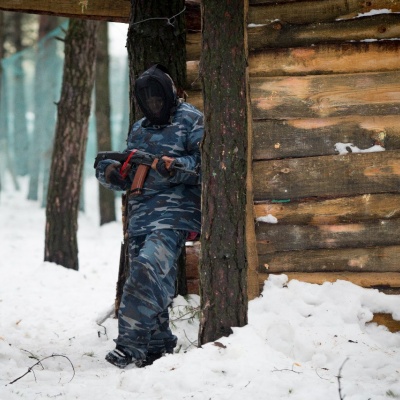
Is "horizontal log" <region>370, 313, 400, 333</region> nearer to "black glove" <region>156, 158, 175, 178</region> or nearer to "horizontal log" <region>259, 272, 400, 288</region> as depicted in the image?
"horizontal log" <region>259, 272, 400, 288</region>

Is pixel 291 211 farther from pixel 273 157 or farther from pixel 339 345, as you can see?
pixel 339 345

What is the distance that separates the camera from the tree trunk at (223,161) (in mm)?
4316

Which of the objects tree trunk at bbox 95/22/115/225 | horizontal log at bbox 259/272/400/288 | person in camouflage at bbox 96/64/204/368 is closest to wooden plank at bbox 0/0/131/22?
person in camouflage at bbox 96/64/204/368

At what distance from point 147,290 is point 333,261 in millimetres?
1512

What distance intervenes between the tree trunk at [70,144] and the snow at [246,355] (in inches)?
85.2

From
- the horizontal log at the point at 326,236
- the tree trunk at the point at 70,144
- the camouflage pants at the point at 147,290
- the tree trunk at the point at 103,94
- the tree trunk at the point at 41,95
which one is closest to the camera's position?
the camouflage pants at the point at 147,290

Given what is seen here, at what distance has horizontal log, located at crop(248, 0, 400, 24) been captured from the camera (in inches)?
212

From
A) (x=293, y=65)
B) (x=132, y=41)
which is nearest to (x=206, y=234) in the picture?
(x=293, y=65)

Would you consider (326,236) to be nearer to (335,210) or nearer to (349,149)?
(335,210)

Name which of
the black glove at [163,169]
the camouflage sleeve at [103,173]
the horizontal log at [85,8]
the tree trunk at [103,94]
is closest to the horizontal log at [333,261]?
the black glove at [163,169]

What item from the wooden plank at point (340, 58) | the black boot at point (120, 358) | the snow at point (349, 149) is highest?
the wooden plank at point (340, 58)

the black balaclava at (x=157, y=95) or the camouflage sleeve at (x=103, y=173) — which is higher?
the black balaclava at (x=157, y=95)

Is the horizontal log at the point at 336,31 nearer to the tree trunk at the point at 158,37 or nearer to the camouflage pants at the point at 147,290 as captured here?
the tree trunk at the point at 158,37

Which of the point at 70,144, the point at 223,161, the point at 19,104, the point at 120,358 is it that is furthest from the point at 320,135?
the point at 19,104
